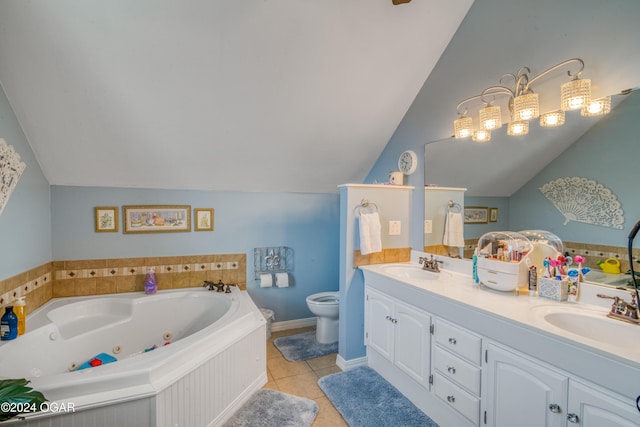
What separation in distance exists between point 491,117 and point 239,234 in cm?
245

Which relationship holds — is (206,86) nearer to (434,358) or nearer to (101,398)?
(101,398)

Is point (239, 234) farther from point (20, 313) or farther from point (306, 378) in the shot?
point (20, 313)

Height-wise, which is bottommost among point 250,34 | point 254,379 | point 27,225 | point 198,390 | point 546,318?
point 254,379

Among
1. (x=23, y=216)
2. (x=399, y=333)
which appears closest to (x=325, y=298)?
(x=399, y=333)

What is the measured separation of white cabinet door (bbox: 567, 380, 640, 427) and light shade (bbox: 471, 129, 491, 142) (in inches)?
59.8

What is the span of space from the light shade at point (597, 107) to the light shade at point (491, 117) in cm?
45

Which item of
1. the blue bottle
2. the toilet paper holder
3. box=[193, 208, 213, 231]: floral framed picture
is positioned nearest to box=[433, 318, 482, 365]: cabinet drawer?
the toilet paper holder

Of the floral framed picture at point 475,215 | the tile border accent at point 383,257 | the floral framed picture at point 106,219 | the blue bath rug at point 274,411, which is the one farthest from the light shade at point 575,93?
the floral framed picture at point 106,219

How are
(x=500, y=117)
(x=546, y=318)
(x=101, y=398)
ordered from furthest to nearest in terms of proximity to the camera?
(x=500, y=117) < (x=546, y=318) < (x=101, y=398)

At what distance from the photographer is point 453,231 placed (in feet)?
8.11

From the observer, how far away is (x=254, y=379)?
2354 mm

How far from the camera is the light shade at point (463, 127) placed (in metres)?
2.28

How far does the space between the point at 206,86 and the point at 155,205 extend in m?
1.30

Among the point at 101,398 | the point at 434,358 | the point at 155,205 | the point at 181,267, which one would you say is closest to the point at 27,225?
the point at 155,205
